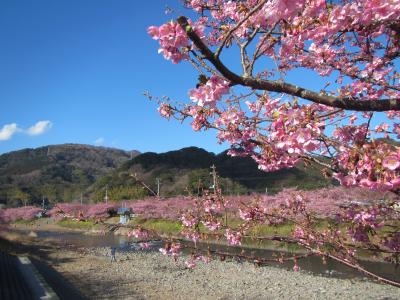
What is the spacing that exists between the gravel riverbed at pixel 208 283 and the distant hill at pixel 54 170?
62950 mm

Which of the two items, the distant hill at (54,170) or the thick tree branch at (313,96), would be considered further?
the distant hill at (54,170)

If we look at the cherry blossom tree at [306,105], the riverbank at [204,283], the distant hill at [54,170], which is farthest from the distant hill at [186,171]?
the cherry blossom tree at [306,105]

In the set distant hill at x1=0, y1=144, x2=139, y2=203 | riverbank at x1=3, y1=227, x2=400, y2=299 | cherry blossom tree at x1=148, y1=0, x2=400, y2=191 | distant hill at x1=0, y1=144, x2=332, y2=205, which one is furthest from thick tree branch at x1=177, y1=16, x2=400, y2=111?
distant hill at x1=0, y1=144, x2=139, y2=203

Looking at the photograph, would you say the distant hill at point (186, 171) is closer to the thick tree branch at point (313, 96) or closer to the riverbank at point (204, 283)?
the riverbank at point (204, 283)

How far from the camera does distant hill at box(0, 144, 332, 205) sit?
2382 inches

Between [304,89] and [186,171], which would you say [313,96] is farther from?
[186,171]

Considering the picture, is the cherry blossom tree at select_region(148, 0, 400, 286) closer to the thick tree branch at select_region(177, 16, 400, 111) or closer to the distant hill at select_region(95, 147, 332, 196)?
the thick tree branch at select_region(177, 16, 400, 111)

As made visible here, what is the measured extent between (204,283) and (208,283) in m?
0.14

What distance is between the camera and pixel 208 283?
48.5 feet

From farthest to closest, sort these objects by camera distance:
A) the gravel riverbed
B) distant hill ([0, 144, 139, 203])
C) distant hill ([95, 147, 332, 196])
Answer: distant hill ([0, 144, 139, 203])
distant hill ([95, 147, 332, 196])
the gravel riverbed

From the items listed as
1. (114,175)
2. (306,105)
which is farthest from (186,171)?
(306,105)

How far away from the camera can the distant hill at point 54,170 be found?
300 ft

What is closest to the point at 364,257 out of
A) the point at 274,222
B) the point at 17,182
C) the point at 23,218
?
the point at 274,222

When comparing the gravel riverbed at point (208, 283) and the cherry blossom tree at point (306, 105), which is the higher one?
the cherry blossom tree at point (306, 105)
